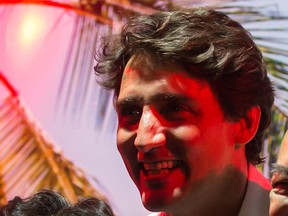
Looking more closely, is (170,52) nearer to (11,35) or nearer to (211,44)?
(211,44)

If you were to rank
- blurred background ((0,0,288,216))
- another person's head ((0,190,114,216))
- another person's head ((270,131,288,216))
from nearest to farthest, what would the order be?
another person's head ((270,131,288,216))
another person's head ((0,190,114,216))
blurred background ((0,0,288,216))

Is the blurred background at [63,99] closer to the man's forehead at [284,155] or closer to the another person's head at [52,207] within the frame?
the another person's head at [52,207]

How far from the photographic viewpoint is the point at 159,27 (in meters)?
0.79

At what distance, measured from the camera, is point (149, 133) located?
29.1 inches

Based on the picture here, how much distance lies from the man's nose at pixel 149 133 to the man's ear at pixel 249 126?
0.11 m

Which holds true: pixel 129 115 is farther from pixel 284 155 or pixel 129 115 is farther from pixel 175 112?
pixel 284 155

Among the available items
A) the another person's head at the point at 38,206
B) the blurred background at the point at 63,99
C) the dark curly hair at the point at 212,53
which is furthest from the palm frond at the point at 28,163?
the dark curly hair at the point at 212,53

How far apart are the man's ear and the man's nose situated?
0.36ft

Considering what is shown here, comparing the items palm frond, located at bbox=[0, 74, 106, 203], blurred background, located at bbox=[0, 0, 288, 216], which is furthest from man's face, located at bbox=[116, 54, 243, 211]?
palm frond, located at bbox=[0, 74, 106, 203]

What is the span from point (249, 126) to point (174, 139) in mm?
116

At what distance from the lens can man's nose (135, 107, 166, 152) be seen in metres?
0.73

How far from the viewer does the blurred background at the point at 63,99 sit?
1.40m

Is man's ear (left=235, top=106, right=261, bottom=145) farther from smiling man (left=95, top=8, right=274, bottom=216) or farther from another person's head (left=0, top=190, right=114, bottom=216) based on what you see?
another person's head (left=0, top=190, right=114, bottom=216)

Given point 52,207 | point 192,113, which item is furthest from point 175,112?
point 52,207
